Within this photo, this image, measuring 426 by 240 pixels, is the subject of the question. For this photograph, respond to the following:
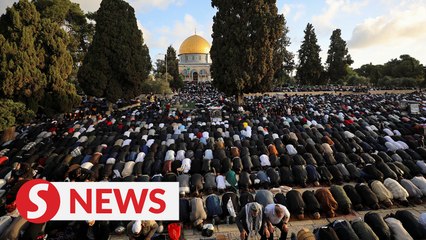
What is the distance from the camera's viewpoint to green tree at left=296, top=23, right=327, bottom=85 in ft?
158

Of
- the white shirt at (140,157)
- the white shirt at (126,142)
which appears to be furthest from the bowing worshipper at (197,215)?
the white shirt at (126,142)

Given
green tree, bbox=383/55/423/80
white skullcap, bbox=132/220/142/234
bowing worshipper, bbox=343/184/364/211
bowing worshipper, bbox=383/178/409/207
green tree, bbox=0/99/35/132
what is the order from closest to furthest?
white skullcap, bbox=132/220/142/234 → bowing worshipper, bbox=343/184/364/211 → bowing worshipper, bbox=383/178/409/207 → green tree, bbox=0/99/35/132 → green tree, bbox=383/55/423/80

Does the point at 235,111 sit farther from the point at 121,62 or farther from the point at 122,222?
the point at 122,222

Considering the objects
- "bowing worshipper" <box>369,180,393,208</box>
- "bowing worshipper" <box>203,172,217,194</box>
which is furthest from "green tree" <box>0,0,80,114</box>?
"bowing worshipper" <box>369,180,393,208</box>

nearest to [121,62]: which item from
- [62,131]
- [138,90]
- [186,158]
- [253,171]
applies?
[138,90]

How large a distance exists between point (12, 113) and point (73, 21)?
21.6 metres

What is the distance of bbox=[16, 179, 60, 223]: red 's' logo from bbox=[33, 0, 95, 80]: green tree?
25994mm

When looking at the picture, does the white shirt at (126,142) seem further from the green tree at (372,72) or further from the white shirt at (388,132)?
the green tree at (372,72)

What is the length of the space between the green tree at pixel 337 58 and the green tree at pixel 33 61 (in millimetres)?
46625

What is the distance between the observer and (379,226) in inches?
240

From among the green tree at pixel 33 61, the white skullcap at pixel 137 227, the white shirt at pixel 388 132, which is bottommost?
the white skullcap at pixel 137 227

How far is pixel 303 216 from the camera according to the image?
7.80 metres

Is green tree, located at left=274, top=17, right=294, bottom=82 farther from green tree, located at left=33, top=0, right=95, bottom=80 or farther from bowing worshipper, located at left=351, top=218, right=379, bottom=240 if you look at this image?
bowing worshipper, located at left=351, top=218, right=379, bottom=240

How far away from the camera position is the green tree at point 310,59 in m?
48.1
